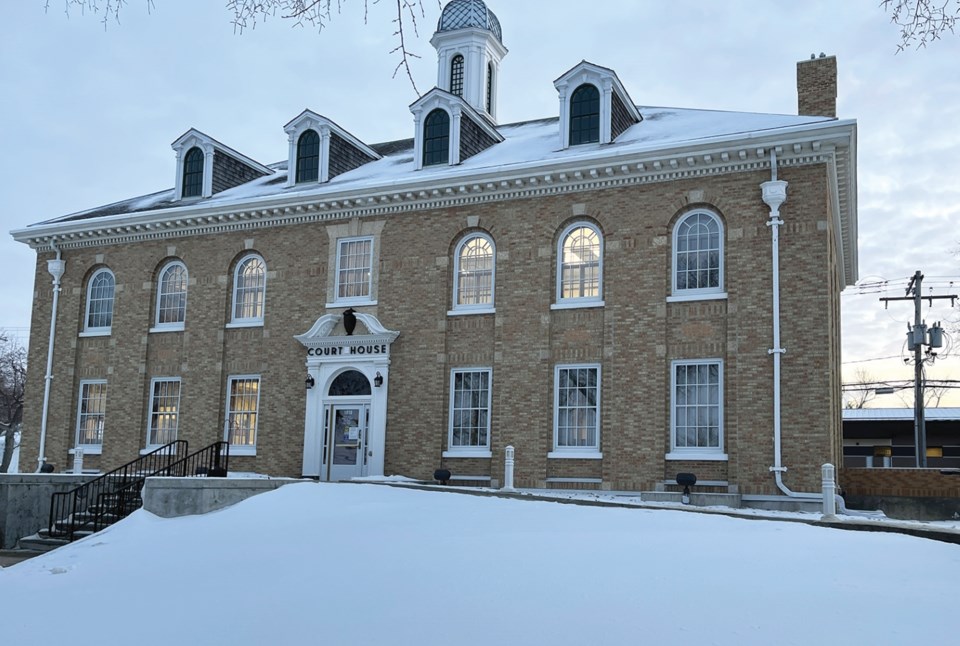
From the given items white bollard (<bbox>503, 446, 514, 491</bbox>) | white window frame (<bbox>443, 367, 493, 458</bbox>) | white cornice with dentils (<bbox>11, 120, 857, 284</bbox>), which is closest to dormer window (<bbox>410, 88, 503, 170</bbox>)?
white cornice with dentils (<bbox>11, 120, 857, 284</bbox>)

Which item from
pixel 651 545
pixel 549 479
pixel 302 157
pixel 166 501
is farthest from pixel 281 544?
pixel 302 157

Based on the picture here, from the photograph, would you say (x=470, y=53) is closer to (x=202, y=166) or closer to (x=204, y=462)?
(x=202, y=166)

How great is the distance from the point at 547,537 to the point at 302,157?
17.3 meters

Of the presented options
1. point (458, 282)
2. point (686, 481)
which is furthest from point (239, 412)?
point (686, 481)

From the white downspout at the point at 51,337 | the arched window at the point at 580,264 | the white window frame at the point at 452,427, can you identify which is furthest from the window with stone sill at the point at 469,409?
the white downspout at the point at 51,337

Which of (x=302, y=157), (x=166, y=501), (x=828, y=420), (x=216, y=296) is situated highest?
(x=302, y=157)

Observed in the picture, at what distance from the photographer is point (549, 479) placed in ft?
66.5

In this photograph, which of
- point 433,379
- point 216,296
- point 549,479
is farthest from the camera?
point 216,296

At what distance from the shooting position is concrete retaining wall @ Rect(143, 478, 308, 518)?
17.2 metres

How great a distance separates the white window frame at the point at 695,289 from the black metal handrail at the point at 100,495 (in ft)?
37.3

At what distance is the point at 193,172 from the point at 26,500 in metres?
10.1

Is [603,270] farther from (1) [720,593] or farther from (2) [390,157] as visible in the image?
(1) [720,593]

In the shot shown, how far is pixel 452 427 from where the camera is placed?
71.0 feet

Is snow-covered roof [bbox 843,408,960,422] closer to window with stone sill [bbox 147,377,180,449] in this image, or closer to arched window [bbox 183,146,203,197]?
arched window [bbox 183,146,203,197]
